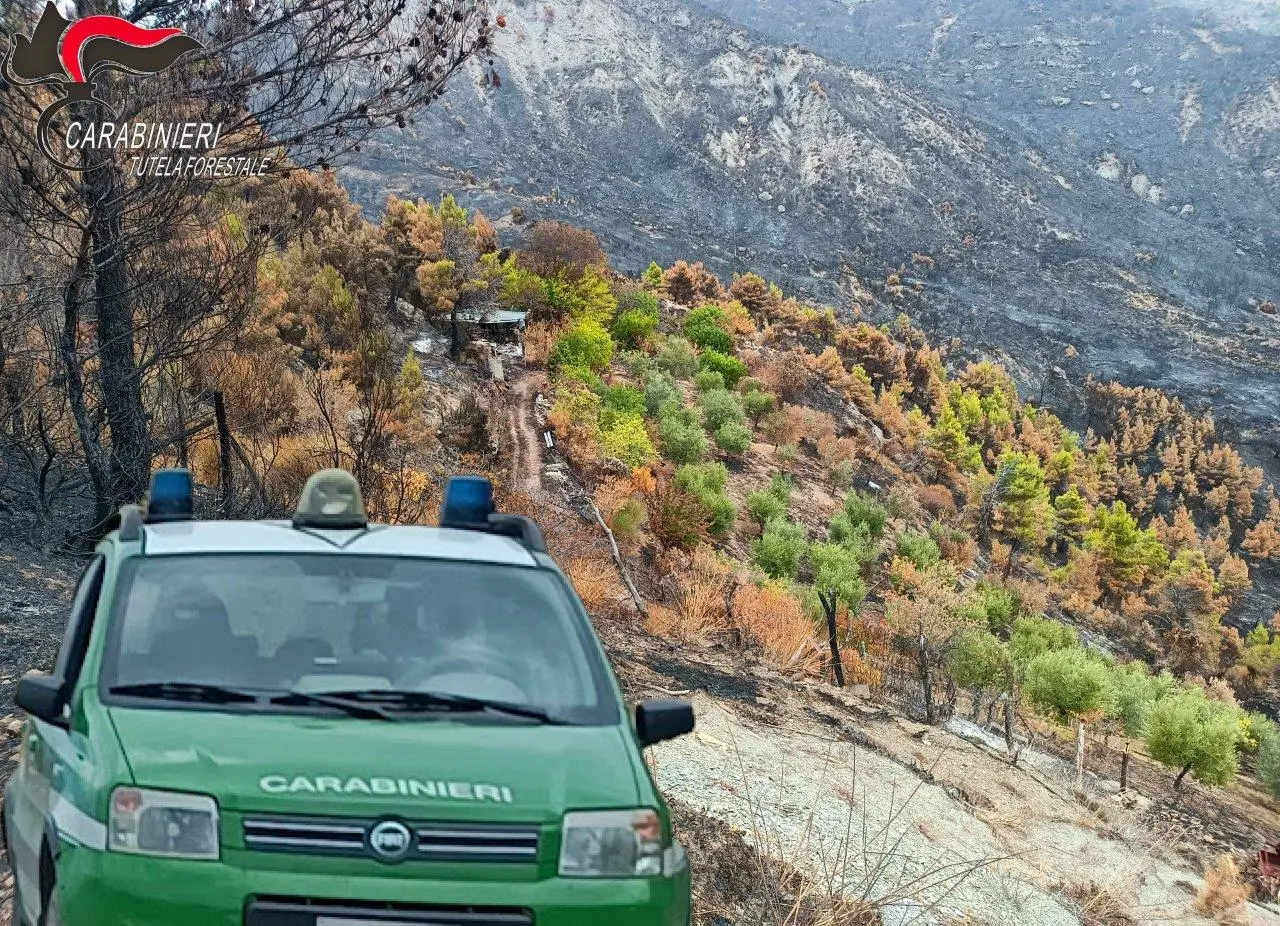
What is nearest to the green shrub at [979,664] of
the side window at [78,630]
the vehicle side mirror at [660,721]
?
the vehicle side mirror at [660,721]

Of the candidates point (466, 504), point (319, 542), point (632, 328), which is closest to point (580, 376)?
point (632, 328)

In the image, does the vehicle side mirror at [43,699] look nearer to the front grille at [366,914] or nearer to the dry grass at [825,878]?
the front grille at [366,914]

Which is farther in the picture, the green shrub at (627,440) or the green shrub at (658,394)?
the green shrub at (658,394)

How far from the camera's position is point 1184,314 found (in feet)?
397

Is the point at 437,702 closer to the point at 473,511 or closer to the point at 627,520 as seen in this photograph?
the point at 473,511

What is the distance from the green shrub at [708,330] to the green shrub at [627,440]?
47.4 ft

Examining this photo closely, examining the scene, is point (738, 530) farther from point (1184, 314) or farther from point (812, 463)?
point (1184, 314)

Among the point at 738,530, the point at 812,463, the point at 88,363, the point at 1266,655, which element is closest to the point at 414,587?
the point at 88,363

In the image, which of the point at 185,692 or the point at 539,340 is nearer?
the point at 185,692

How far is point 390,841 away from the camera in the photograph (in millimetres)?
2652

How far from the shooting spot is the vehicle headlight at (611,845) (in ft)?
9.11

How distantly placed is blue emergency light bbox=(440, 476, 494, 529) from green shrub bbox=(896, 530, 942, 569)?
112 ft

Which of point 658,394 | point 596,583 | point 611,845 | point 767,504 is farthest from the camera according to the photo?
point 658,394

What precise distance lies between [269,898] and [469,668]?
94cm
